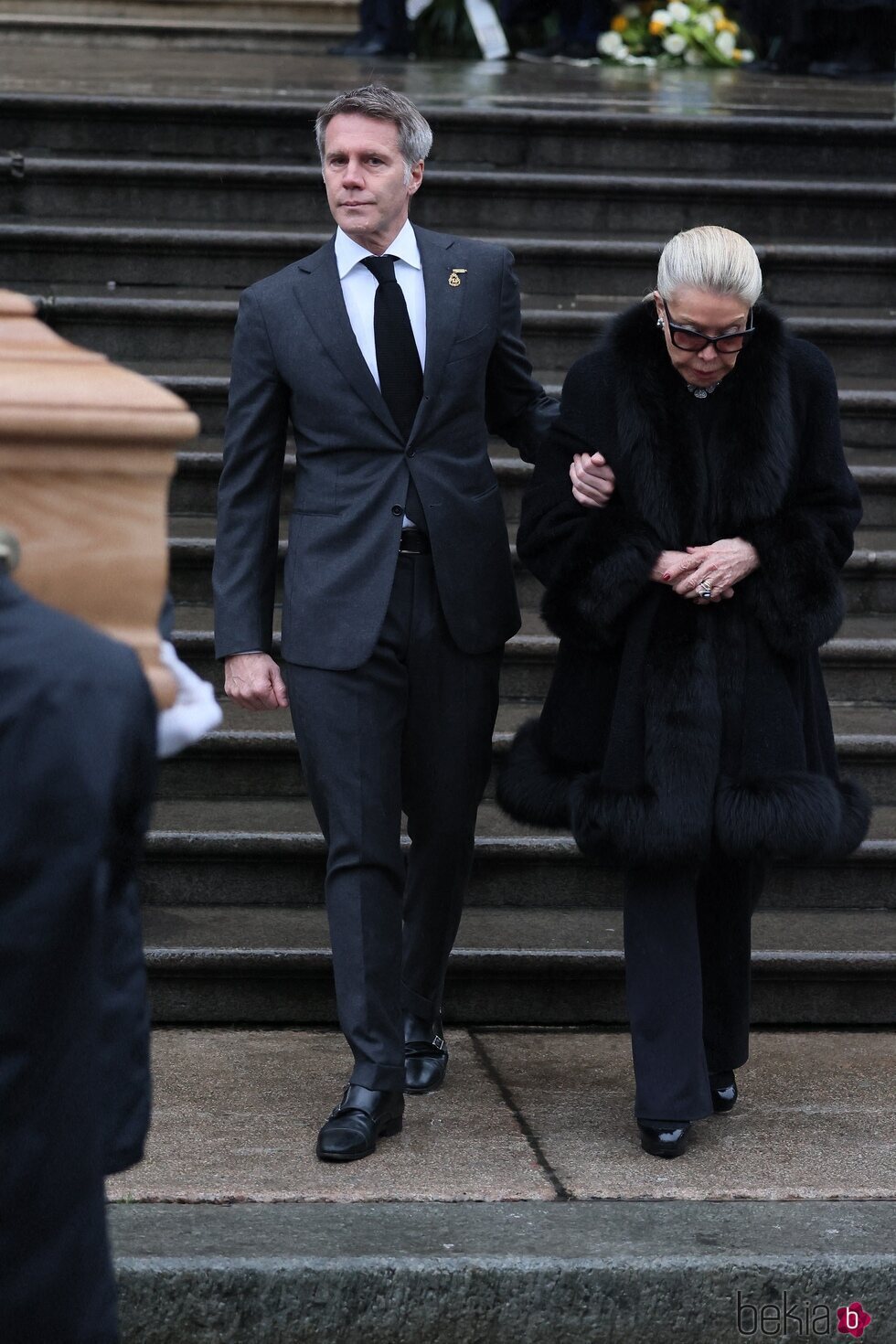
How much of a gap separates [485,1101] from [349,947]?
56cm

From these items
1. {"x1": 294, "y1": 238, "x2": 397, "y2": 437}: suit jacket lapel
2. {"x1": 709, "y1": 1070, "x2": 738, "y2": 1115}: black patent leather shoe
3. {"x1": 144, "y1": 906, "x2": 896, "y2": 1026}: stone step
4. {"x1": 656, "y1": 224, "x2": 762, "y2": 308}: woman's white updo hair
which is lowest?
{"x1": 144, "y1": 906, "x2": 896, "y2": 1026}: stone step

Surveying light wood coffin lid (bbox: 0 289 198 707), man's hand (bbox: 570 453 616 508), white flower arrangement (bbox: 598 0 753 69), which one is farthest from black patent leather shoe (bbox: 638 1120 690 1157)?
white flower arrangement (bbox: 598 0 753 69)

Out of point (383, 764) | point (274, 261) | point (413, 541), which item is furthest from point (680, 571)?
point (274, 261)

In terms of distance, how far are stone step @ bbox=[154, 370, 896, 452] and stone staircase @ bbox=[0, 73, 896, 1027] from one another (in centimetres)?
1

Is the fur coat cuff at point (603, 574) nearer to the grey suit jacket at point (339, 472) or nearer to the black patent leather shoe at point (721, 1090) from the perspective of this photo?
the grey suit jacket at point (339, 472)

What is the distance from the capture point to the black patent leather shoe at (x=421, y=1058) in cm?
444

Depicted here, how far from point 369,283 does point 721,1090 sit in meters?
1.98

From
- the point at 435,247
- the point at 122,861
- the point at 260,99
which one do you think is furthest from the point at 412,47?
the point at 122,861

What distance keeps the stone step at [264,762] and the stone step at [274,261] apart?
7.06 feet

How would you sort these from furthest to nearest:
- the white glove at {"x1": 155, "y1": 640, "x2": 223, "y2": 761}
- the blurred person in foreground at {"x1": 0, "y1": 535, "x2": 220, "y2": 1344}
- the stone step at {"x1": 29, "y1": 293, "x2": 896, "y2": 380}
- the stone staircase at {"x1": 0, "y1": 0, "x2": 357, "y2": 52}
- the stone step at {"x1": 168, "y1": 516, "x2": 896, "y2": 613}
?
the stone staircase at {"x1": 0, "y1": 0, "x2": 357, "y2": 52}
the stone step at {"x1": 29, "y1": 293, "x2": 896, "y2": 380}
the stone step at {"x1": 168, "y1": 516, "x2": 896, "y2": 613}
the white glove at {"x1": 155, "y1": 640, "x2": 223, "y2": 761}
the blurred person in foreground at {"x1": 0, "y1": 535, "x2": 220, "y2": 1344}

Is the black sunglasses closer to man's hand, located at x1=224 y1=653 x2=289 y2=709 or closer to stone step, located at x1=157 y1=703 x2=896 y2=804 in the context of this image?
man's hand, located at x1=224 y1=653 x2=289 y2=709

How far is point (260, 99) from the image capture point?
7824 millimetres

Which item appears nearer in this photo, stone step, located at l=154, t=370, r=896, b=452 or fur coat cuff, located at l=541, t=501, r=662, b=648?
fur coat cuff, located at l=541, t=501, r=662, b=648

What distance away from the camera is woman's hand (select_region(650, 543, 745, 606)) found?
392 cm
